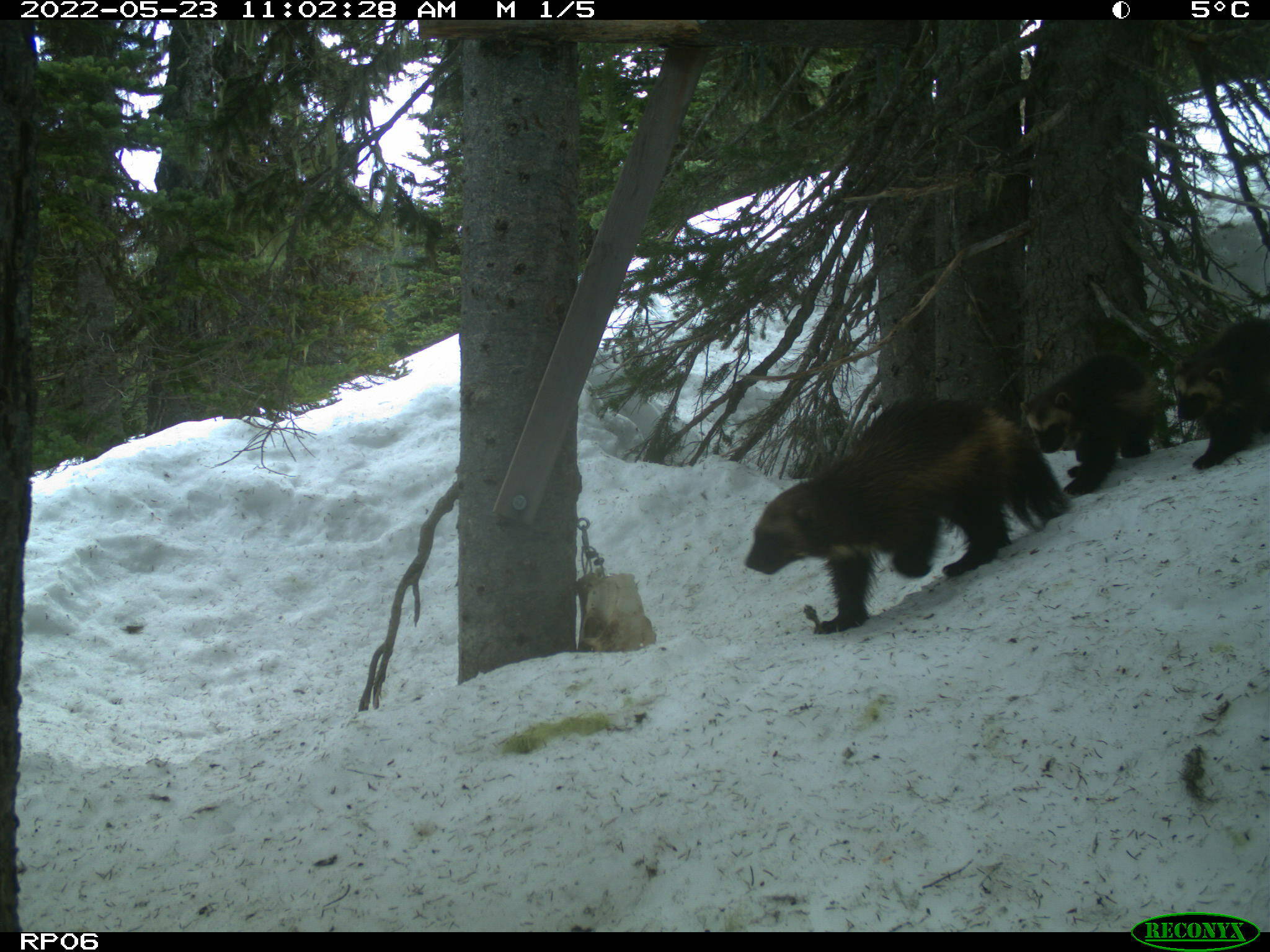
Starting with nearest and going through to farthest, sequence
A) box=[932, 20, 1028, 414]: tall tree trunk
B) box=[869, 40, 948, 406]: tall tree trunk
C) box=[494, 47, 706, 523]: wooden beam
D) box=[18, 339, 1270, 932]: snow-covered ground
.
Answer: box=[18, 339, 1270, 932]: snow-covered ground, box=[494, 47, 706, 523]: wooden beam, box=[869, 40, 948, 406]: tall tree trunk, box=[932, 20, 1028, 414]: tall tree trunk

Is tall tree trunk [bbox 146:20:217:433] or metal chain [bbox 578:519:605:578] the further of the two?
tall tree trunk [bbox 146:20:217:433]

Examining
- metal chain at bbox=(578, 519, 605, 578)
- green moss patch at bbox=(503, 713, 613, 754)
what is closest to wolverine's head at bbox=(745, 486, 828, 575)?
metal chain at bbox=(578, 519, 605, 578)

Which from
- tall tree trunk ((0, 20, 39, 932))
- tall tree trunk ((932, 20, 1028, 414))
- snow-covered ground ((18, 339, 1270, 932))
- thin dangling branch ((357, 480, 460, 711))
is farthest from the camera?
tall tree trunk ((932, 20, 1028, 414))

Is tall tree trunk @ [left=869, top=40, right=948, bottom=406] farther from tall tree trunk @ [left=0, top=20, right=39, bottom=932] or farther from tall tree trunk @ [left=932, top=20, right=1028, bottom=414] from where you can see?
tall tree trunk @ [left=0, top=20, right=39, bottom=932]

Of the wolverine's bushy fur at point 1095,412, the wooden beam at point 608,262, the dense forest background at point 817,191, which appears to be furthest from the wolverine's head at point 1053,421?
the wooden beam at point 608,262

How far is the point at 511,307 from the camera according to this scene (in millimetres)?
3881

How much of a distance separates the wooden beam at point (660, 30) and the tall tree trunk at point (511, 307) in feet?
0.86

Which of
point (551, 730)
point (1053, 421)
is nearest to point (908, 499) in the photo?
point (1053, 421)

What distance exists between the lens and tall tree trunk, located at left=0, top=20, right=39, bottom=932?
200cm

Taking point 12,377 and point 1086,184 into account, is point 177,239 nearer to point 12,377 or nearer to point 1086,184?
point 12,377
